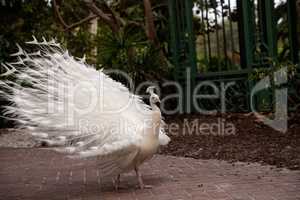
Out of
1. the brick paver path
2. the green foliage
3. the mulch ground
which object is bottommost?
the brick paver path

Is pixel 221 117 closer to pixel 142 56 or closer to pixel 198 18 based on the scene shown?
pixel 142 56

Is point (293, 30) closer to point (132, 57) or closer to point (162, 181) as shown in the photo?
point (132, 57)

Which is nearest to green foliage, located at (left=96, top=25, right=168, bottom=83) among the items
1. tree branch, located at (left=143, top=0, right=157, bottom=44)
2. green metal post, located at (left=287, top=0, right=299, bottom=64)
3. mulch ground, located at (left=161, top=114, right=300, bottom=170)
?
tree branch, located at (left=143, top=0, right=157, bottom=44)

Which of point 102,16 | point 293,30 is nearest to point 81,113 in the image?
point 293,30

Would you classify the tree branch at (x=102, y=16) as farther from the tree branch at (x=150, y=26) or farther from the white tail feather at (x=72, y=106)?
the white tail feather at (x=72, y=106)

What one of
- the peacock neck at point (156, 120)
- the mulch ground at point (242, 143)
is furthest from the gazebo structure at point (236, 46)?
the peacock neck at point (156, 120)

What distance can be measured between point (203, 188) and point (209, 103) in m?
6.49

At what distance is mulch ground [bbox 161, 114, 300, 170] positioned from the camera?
6.64 metres

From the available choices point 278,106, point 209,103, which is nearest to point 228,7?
point 209,103

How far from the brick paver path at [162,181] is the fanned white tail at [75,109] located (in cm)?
43

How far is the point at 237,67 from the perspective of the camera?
37.6ft

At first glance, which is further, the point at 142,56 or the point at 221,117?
the point at 142,56

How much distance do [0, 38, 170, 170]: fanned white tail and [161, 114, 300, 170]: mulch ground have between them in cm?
161

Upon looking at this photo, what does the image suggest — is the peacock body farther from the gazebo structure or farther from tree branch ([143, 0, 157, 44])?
tree branch ([143, 0, 157, 44])
